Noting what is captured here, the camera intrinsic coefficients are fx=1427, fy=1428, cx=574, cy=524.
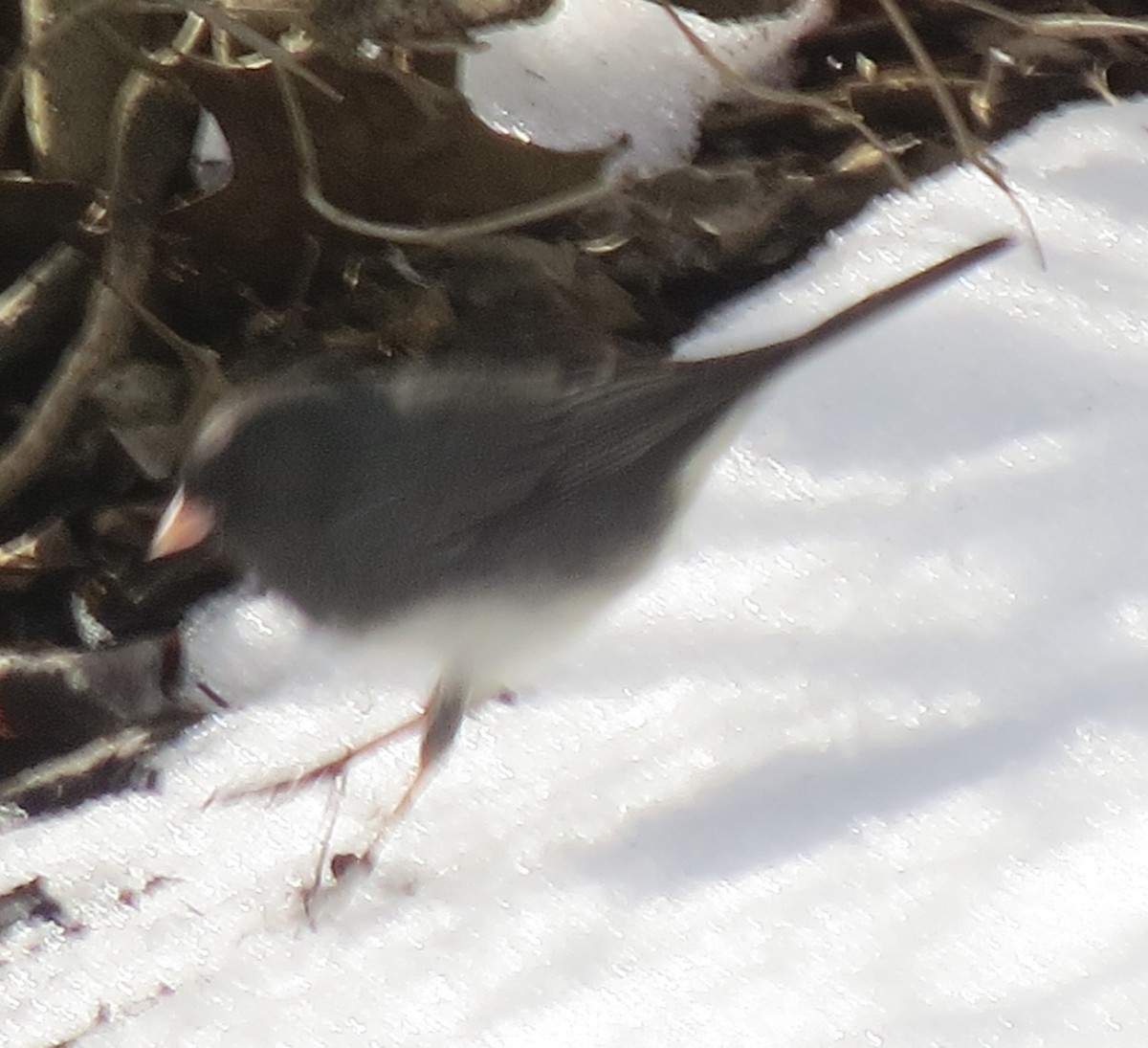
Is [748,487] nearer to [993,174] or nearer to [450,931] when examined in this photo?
[993,174]

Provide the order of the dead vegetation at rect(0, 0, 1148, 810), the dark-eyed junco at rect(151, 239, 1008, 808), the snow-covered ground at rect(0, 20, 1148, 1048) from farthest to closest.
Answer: the dead vegetation at rect(0, 0, 1148, 810) → the dark-eyed junco at rect(151, 239, 1008, 808) → the snow-covered ground at rect(0, 20, 1148, 1048)

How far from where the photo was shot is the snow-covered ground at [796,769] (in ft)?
4.01

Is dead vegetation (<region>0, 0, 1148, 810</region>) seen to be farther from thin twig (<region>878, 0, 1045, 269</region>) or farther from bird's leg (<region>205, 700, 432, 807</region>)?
bird's leg (<region>205, 700, 432, 807</region>)

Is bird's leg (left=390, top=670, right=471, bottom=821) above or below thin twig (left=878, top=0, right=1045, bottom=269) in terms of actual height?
below

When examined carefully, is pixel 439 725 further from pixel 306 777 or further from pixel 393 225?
pixel 393 225

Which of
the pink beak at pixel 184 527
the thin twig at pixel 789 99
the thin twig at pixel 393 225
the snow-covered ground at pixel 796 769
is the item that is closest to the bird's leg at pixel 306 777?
the snow-covered ground at pixel 796 769

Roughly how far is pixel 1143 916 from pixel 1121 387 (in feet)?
1.88

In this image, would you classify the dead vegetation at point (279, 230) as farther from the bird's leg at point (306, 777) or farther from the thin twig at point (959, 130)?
the bird's leg at point (306, 777)

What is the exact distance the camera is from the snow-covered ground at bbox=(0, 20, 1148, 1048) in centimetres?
122

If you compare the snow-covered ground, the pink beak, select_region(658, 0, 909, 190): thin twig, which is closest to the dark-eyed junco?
the pink beak

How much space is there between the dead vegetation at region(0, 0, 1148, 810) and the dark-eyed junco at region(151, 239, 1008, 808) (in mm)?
91

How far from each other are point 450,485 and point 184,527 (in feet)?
0.84

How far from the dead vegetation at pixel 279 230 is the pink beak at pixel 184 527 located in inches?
7.3

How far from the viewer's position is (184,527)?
135 centimetres
